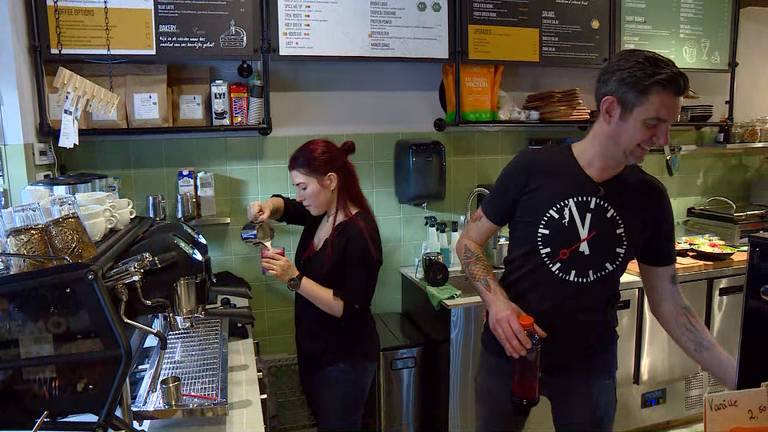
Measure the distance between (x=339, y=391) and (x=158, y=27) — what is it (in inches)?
66.5

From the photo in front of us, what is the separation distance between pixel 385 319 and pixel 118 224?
1601 millimetres

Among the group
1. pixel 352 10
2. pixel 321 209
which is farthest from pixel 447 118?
pixel 321 209

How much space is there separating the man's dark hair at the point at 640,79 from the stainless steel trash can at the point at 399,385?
160cm

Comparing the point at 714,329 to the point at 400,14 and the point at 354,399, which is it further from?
the point at 400,14

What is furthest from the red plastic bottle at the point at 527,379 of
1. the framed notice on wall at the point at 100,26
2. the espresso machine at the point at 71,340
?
the framed notice on wall at the point at 100,26

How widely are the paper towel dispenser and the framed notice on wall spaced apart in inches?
50.1

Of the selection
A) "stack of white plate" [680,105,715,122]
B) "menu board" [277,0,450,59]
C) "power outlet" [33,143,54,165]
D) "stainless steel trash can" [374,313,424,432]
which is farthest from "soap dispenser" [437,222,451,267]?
"power outlet" [33,143,54,165]

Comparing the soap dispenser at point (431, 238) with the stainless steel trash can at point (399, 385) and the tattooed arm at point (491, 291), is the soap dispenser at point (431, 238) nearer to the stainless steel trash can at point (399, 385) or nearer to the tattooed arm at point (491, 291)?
the stainless steel trash can at point (399, 385)

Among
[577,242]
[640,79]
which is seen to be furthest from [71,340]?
[640,79]

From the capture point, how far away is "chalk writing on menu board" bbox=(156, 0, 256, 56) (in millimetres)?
2355

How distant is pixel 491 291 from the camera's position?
1.60 meters

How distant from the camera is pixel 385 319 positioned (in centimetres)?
298

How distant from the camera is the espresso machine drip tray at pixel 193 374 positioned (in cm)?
137

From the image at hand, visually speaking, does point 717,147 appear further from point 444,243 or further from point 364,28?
point 364,28
